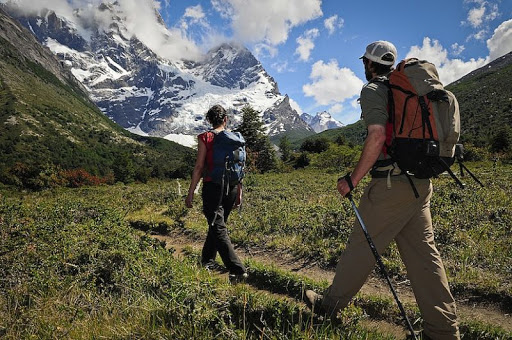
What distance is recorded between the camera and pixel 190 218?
36.3 feet

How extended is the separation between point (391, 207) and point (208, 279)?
2.51 meters

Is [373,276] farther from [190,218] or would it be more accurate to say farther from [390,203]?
[190,218]

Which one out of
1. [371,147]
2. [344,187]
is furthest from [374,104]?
[344,187]

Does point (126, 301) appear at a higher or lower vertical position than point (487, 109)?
lower

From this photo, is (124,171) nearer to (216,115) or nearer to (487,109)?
(216,115)

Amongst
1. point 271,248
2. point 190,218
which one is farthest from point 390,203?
point 190,218

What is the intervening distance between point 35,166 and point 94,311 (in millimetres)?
41193

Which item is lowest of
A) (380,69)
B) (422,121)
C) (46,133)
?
(422,121)

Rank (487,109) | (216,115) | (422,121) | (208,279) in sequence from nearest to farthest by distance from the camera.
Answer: (422,121) → (208,279) → (216,115) → (487,109)

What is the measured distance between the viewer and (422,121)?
3.04 metres

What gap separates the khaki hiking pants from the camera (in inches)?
127

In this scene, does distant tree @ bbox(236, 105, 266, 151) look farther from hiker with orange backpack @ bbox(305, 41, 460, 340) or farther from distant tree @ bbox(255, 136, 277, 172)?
hiker with orange backpack @ bbox(305, 41, 460, 340)

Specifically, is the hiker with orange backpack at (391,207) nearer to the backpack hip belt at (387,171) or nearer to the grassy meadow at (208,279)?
Result: the backpack hip belt at (387,171)

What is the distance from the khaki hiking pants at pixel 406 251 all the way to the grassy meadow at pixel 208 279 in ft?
1.33
